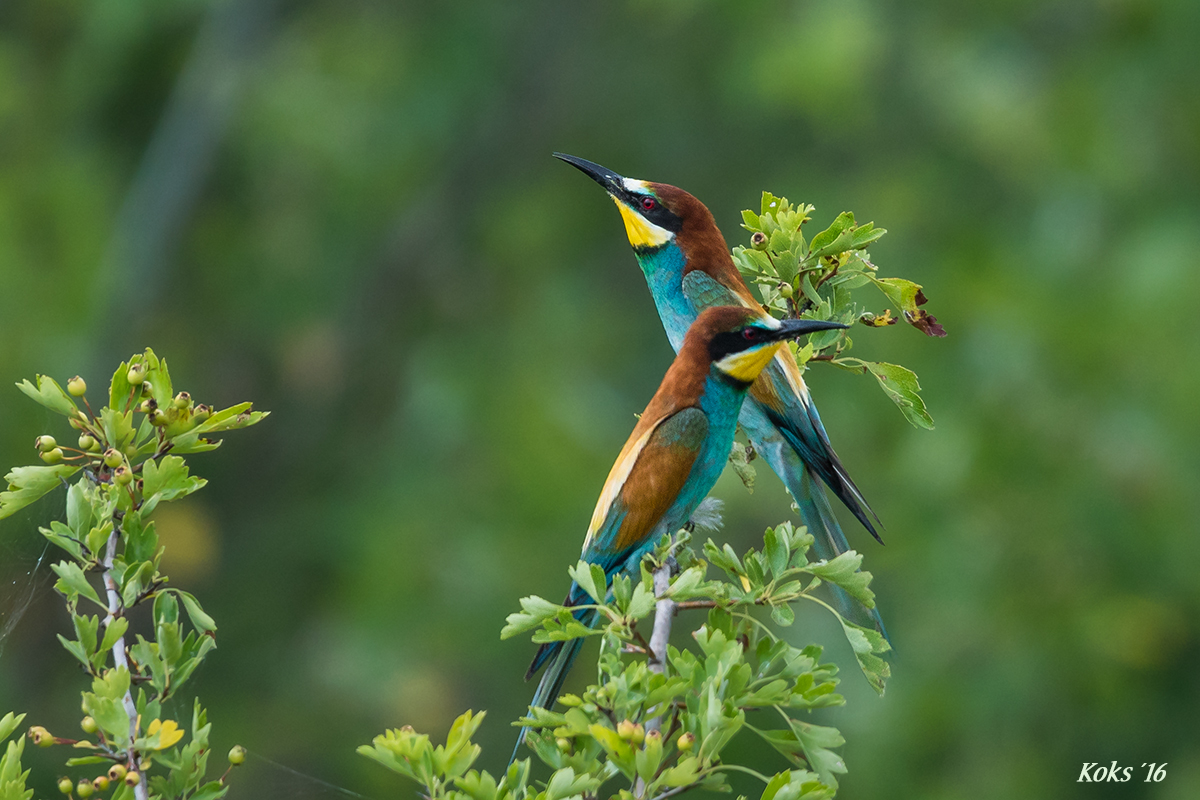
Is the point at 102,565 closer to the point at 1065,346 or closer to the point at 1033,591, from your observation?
the point at 1033,591

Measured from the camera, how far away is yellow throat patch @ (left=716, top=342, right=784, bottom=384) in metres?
1.91

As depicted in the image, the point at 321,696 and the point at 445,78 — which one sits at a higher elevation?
the point at 445,78

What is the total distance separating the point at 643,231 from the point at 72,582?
158 centimetres

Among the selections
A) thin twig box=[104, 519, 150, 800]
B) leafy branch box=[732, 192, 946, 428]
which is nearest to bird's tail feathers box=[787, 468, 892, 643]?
leafy branch box=[732, 192, 946, 428]

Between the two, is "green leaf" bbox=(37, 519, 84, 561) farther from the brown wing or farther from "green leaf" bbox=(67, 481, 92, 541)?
the brown wing

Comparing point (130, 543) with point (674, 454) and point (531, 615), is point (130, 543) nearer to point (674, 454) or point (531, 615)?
point (531, 615)

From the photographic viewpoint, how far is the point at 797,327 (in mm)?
1765

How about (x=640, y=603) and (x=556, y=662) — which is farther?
(x=556, y=662)

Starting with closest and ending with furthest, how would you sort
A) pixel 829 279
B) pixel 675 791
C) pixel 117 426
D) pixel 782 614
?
pixel 675 791 < pixel 117 426 < pixel 782 614 < pixel 829 279

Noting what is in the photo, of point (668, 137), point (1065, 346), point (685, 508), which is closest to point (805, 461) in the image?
point (685, 508)

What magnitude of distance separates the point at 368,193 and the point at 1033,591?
5.12m

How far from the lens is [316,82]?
8.94m

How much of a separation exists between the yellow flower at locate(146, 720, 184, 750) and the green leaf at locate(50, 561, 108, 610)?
0.46 ft
